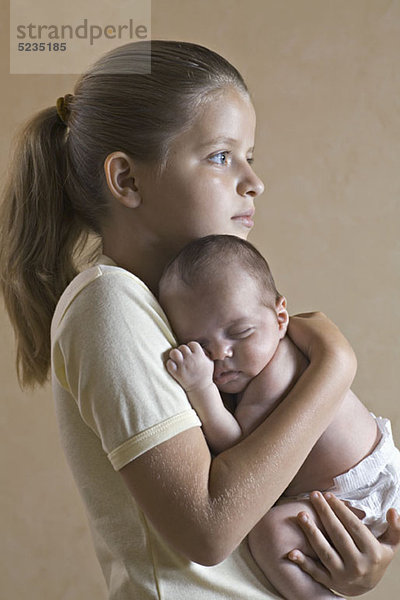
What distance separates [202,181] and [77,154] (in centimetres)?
23

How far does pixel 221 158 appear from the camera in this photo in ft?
3.61

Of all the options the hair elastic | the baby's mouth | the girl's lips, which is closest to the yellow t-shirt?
the baby's mouth

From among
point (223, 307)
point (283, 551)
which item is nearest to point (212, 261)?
point (223, 307)

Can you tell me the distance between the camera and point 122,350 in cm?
89

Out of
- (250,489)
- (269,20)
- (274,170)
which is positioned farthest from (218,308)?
(269,20)

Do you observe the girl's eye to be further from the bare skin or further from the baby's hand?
the baby's hand

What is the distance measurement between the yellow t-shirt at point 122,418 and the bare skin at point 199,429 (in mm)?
45

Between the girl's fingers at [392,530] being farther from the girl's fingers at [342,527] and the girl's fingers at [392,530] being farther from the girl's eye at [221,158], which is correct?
the girl's eye at [221,158]

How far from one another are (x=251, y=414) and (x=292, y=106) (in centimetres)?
155

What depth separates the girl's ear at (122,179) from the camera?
43.8 inches

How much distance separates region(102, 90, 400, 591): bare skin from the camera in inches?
33.9

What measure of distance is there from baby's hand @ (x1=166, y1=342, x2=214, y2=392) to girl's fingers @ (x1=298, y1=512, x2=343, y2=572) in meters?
0.23

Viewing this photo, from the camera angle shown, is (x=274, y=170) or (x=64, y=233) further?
(x=274, y=170)

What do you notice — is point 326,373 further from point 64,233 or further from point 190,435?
point 64,233
